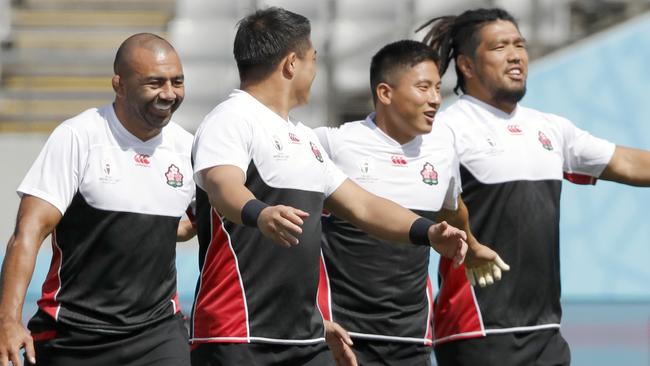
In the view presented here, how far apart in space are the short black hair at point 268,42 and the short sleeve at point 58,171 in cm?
72

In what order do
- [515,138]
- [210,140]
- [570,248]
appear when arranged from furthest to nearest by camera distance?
[570,248] → [515,138] → [210,140]

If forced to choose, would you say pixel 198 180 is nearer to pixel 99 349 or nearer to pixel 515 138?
pixel 99 349

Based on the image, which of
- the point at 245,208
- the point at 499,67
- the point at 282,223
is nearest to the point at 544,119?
the point at 499,67

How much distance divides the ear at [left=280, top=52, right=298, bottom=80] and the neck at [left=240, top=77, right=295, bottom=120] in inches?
1.7

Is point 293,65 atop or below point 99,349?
atop

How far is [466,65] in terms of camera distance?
6262mm

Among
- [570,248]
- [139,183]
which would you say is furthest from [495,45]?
[570,248]

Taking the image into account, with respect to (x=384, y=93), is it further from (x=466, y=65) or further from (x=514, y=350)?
(x=514, y=350)

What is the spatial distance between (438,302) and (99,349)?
1.61m

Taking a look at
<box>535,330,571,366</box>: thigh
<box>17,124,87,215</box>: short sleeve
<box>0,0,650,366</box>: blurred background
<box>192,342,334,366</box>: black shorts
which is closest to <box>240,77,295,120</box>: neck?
<box>17,124,87,215</box>: short sleeve

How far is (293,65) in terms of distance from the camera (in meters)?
4.91

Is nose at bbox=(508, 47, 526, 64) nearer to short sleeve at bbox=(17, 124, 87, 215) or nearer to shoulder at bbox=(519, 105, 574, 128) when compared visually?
shoulder at bbox=(519, 105, 574, 128)

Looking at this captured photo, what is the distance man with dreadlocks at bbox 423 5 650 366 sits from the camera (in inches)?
228

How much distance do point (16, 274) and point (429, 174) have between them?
1.87 metres
